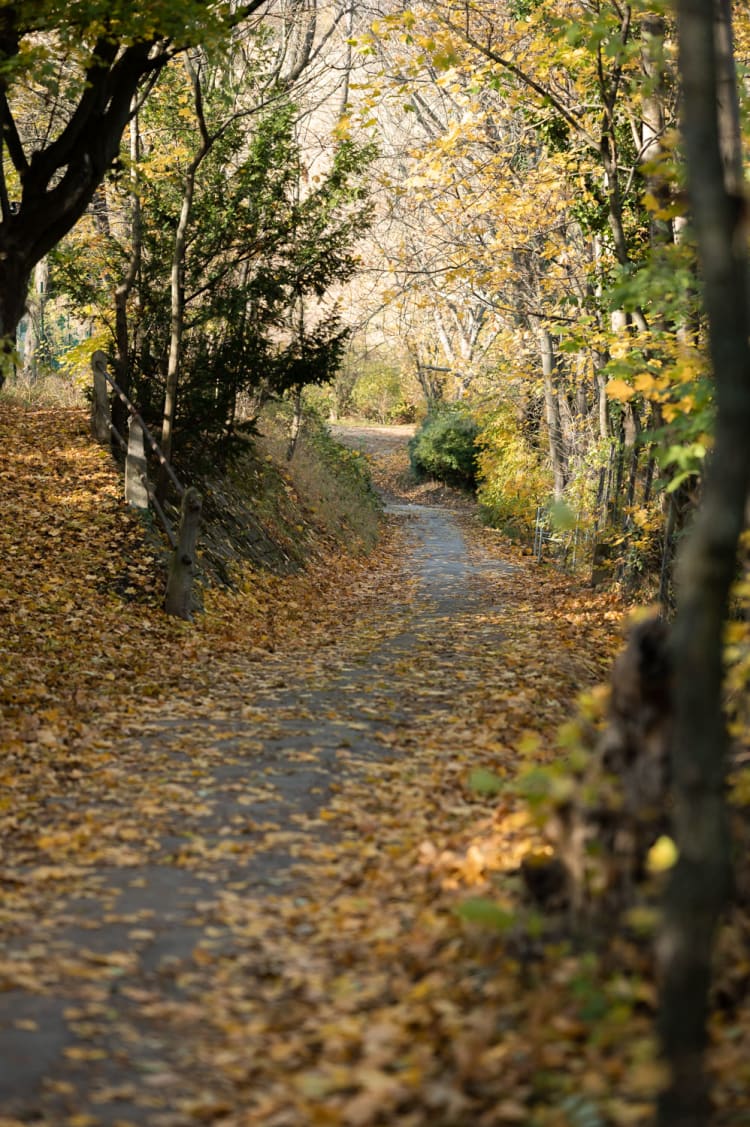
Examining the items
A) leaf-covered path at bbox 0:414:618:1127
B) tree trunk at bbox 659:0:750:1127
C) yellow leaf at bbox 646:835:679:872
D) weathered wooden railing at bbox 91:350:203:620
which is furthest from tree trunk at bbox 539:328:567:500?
tree trunk at bbox 659:0:750:1127

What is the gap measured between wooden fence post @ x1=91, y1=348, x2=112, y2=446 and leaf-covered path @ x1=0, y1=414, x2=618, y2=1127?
6686mm

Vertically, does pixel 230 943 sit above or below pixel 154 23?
below

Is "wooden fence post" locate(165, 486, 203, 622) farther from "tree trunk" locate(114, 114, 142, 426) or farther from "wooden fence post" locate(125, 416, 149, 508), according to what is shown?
"tree trunk" locate(114, 114, 142, 426)

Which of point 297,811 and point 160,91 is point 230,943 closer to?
point 297,811

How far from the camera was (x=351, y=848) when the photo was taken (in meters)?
6.18

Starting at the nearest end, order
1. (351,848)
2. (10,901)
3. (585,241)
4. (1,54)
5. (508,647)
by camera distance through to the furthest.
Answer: (10,901), (351,848), (1,54), (508,647), (585,241)

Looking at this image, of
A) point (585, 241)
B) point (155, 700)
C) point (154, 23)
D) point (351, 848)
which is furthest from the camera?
point (585, 241)

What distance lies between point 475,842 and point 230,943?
141cm

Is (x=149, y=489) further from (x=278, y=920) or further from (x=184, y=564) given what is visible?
(x=278, y=920)

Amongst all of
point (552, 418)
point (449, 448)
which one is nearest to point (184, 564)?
point (552, 418)

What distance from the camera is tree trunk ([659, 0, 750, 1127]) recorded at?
3.03m

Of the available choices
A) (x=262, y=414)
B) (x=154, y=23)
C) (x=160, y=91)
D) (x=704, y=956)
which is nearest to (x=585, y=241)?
(x=160, y=91)

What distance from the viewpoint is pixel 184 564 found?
1259 cm

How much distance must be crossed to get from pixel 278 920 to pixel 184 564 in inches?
304
